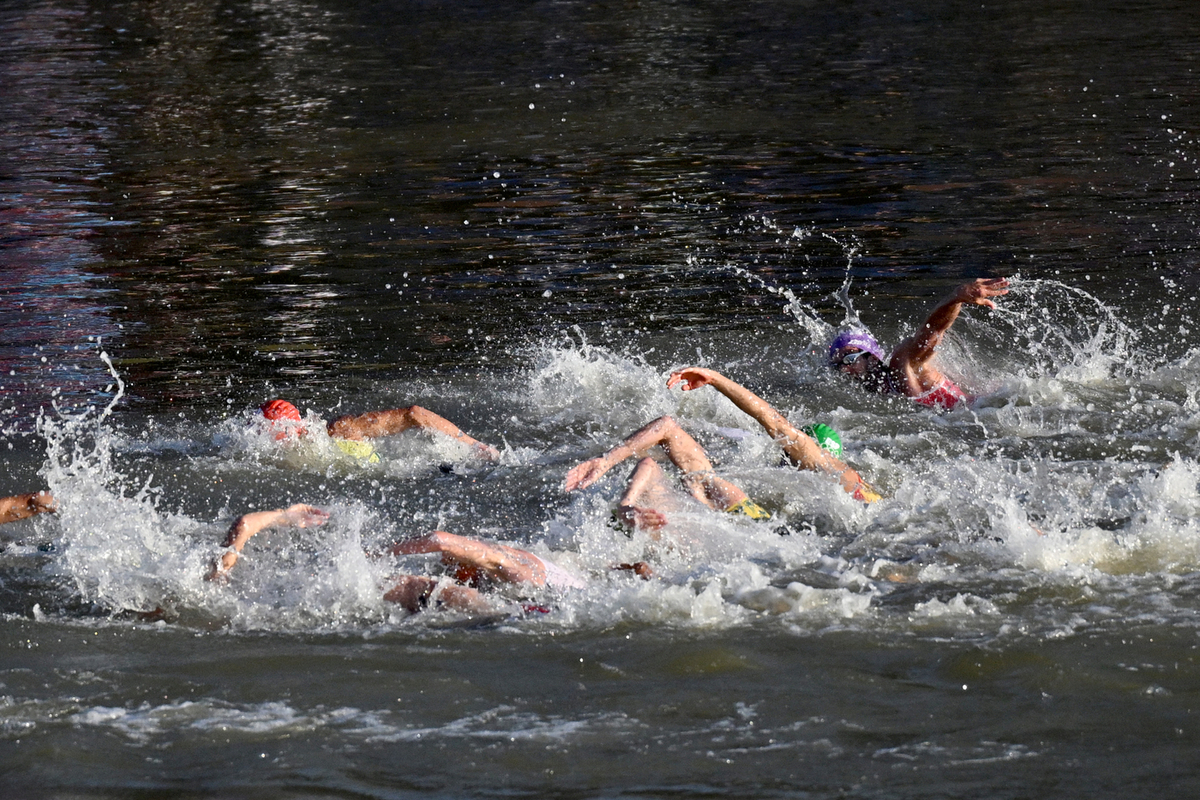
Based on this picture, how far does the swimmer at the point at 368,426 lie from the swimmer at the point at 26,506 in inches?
82.0

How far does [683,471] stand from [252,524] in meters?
2.82

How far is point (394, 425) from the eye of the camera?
9938 millimetres

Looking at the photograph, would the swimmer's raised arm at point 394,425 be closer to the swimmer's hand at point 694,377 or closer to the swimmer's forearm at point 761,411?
the swimmer's hand at point 694,377

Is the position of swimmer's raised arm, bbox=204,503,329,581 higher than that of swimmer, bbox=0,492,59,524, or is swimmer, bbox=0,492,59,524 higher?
swimmer's raised arm, bbox=204,503,329,581

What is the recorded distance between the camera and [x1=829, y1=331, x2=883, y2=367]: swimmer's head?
10.8 metres

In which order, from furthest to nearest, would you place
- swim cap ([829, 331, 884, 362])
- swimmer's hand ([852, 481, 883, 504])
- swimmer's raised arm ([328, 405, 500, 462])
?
swim cap ([829, 331, 884, 362]), swimmer's raised arm ([328, 405, 500, 462]), swimmer's hand ([852, 481, 883, 504])

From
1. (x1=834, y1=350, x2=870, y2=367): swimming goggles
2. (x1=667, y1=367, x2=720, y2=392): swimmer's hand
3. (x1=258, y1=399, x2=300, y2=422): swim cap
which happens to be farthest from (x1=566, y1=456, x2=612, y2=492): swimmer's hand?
(x1=834, y1=350, x2=870, y2=367): swimming goggles

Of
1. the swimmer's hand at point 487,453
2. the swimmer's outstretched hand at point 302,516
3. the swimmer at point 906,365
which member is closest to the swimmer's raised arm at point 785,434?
the swimmer's hand at point 487,453

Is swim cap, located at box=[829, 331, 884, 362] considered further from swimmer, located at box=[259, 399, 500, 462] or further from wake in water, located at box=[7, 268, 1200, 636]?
swimmer, located at box=[259, 399, 500, 462]

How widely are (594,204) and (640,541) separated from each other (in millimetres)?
10122

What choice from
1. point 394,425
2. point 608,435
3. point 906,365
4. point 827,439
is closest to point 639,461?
point 827,439

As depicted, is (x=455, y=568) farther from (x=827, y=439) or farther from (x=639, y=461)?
(x=827, y=439)

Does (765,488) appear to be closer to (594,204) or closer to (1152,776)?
(1152,776)

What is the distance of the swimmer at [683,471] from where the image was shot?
25.8 ft
